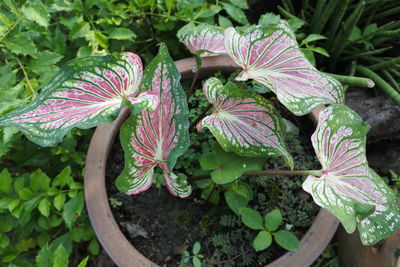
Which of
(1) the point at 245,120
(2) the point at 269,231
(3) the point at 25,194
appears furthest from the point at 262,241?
(3) the point at 25,194

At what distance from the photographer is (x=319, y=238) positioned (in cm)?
82

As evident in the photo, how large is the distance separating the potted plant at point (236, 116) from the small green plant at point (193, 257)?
0.54ft

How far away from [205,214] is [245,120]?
327 millimetres

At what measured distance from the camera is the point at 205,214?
95 cm

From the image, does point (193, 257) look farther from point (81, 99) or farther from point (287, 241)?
point (81, 99)

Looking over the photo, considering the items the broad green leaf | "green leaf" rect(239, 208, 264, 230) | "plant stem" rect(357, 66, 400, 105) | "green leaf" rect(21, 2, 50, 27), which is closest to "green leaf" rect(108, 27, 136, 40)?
"green leaf" rect(21, 2, 50, 27)

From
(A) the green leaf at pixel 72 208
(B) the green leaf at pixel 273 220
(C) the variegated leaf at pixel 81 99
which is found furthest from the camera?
(A) the green leaf at pixel 72 208

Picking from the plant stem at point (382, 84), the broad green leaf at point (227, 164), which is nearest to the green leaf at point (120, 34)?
the broad green leaf at point (227, 164)

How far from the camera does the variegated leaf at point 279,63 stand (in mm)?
710

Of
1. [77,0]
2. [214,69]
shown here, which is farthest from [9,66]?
[214,69]

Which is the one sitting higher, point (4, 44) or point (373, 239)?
point (4, 44)

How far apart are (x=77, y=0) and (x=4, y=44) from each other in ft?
0.77

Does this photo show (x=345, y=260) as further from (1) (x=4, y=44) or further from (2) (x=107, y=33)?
(1) (x=4, y=44)

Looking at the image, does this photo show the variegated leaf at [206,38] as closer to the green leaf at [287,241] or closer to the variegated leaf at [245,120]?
the variegated leaf at [245,120]
